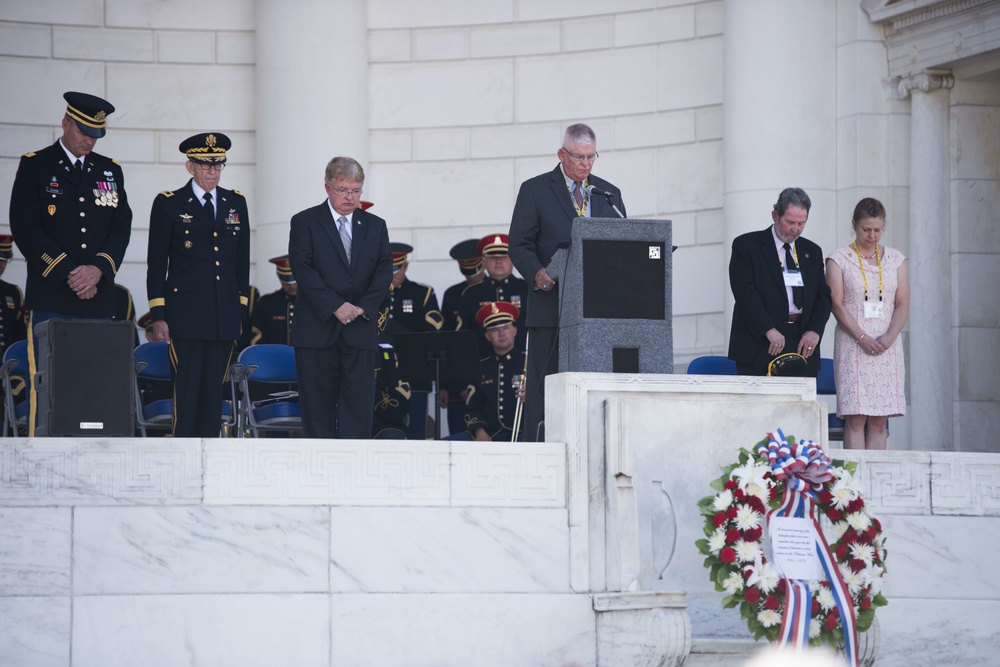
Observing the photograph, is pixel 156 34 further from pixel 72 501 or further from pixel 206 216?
pixel 72 501

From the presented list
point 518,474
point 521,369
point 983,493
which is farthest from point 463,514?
point 521,369

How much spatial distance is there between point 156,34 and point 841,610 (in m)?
7.90

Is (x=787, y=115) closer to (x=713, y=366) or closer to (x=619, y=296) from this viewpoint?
(x=713, y=366)

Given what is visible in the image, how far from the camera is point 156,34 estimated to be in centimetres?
1273

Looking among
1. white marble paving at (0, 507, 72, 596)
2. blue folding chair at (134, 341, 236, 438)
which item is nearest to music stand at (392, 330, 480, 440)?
blue folding chair at (134, 341, 236, 438)

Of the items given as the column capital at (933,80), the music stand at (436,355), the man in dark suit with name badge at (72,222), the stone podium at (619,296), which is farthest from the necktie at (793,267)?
the man in dark suit with name badge at (72,222)

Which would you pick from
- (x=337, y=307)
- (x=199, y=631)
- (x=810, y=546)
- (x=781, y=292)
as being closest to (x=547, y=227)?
(x=337, y=307)

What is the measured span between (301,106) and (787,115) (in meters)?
3.66

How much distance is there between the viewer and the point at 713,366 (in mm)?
10094

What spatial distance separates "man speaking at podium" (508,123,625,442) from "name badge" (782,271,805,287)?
1.13m

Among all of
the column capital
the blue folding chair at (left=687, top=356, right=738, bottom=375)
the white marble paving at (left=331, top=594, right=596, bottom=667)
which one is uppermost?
the column capital

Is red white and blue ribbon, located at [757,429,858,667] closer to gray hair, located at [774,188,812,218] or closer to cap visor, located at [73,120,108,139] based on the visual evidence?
gray hair, located at [774,188,812,218]

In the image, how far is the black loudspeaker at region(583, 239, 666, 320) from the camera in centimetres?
757

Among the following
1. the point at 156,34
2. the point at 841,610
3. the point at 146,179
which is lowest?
the point at 841,610
